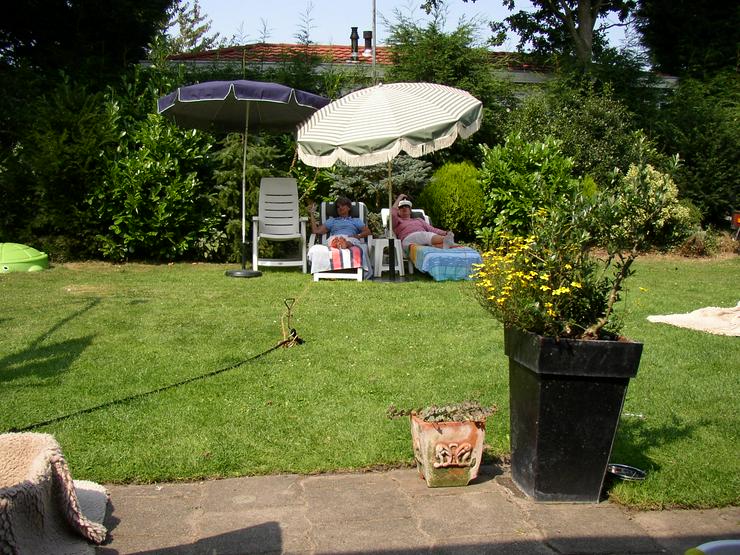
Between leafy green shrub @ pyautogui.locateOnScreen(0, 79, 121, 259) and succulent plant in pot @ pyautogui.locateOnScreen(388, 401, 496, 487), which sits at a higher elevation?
leafy green shrub @ pyautogui.locateOnScreen(0, 79, 121, 259)

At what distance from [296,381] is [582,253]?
7.81ft

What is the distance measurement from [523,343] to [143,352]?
3.46 metres

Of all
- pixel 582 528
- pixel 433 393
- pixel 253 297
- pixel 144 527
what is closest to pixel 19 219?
pixel 253 297

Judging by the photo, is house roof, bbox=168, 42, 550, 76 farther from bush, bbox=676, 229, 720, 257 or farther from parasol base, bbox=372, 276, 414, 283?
parasol base, bbox=372, 276, 414, 283

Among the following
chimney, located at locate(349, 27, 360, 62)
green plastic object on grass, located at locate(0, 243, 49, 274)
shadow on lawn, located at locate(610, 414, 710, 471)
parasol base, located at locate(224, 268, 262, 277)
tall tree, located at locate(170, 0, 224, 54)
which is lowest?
parasol base, located at locate(224, 268, 262, 277)

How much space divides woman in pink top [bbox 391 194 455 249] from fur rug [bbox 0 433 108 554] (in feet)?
24.9

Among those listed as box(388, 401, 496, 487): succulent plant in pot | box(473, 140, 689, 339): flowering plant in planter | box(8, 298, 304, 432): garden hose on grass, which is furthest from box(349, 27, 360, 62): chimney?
box(388, 401, 496, 487): succulent plant in pot

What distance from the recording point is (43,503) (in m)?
2.58

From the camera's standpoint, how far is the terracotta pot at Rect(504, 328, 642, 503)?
3184 millimetres

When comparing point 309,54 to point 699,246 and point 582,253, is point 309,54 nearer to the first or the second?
point 699,246

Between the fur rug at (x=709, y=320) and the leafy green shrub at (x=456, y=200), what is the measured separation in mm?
5040

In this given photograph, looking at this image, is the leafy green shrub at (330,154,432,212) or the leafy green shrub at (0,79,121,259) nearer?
the leafy green shrub at (0,79,121,259)

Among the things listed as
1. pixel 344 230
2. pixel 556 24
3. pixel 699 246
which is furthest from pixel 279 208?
pixel 556 24

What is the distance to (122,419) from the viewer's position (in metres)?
4.29
